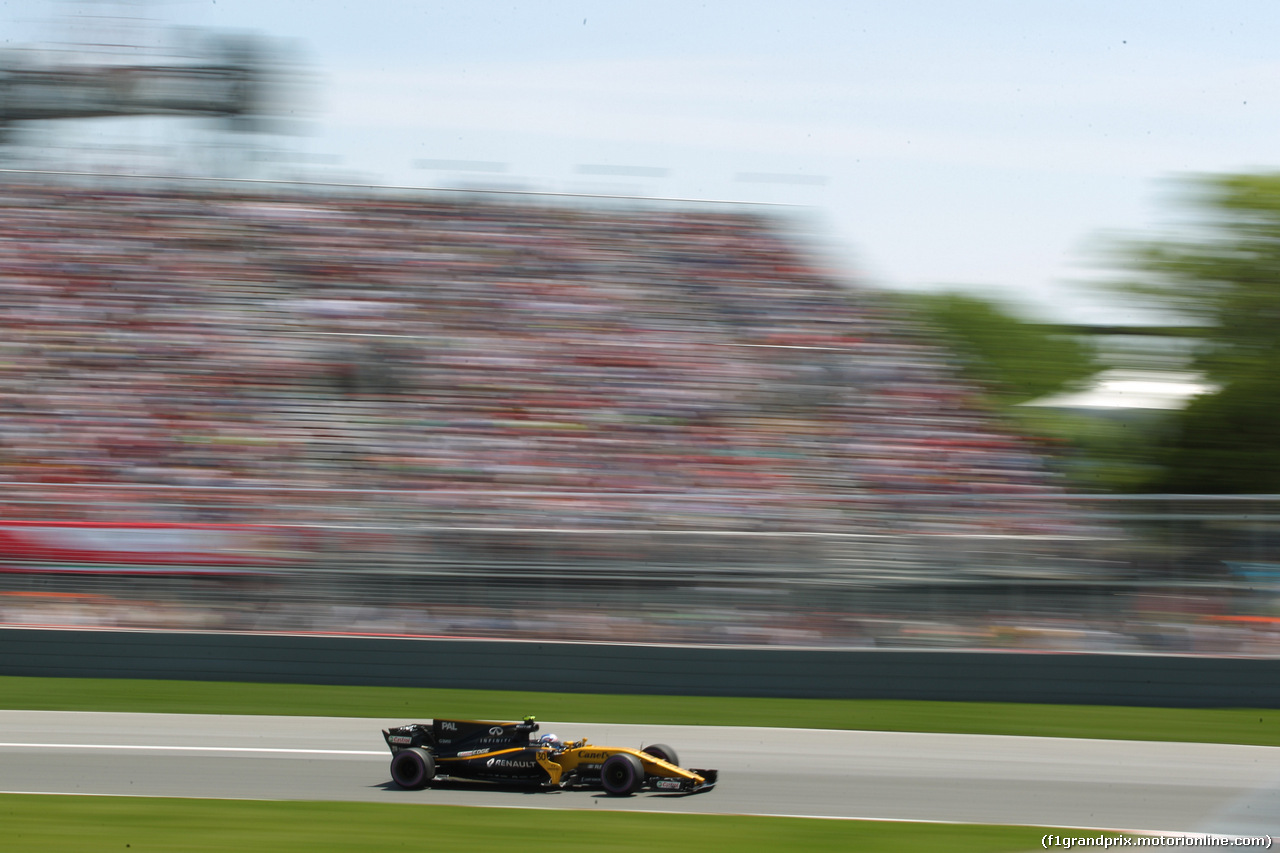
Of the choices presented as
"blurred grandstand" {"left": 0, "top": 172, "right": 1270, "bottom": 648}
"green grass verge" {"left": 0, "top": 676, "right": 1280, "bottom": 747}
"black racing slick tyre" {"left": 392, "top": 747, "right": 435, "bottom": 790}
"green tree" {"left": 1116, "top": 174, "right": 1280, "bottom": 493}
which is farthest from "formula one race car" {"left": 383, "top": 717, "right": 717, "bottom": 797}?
"green tree" {"left": 1116, "top": 174, "right": 1280, "bottom": 493}

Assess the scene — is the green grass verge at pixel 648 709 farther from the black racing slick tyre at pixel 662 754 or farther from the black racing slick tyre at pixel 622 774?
the black racing slick tyre at pixel 622 774

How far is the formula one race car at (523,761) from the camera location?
5973mm

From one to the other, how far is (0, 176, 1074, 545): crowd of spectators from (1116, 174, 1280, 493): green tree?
32.8ft

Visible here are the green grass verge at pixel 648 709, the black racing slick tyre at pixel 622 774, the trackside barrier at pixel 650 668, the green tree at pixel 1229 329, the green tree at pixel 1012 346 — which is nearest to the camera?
the black racing slick tyre at pixel 622 774

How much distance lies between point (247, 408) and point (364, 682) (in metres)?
4.08

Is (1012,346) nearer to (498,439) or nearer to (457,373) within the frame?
(457,373)

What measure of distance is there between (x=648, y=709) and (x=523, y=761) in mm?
2808

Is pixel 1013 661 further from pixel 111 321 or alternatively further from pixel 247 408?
pixel 111 321

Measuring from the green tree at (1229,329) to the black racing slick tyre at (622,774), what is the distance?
17.7m

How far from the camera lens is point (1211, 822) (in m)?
5.88

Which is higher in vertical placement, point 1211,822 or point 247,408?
→ point 247,408

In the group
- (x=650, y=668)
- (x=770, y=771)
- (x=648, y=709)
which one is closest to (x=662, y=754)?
(x=770, y=771)

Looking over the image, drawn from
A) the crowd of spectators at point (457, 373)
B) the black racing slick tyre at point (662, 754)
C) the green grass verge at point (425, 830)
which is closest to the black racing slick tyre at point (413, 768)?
the green grass verge at point (425, 830)

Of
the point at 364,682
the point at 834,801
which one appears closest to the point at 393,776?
the point at 834,801
